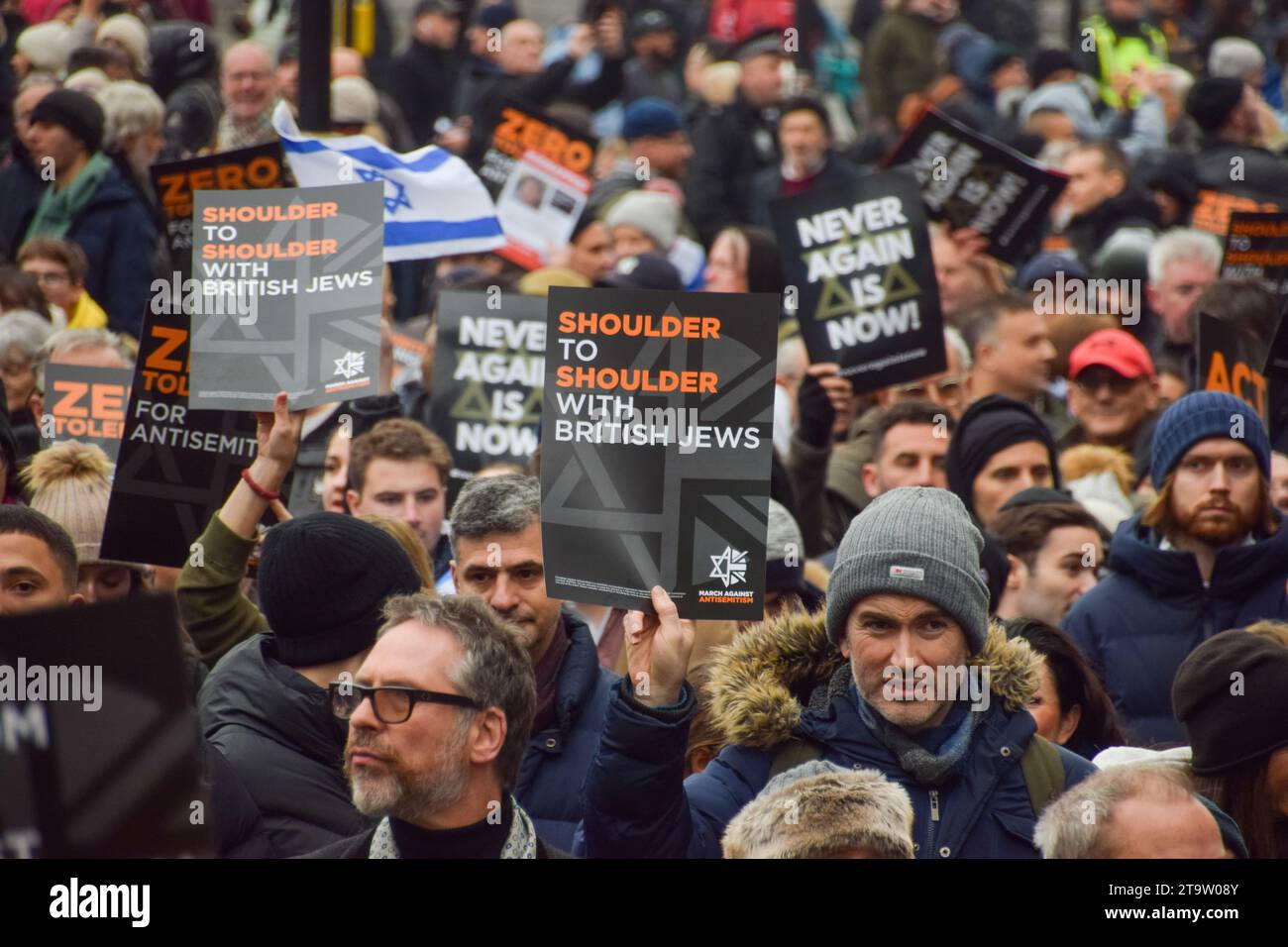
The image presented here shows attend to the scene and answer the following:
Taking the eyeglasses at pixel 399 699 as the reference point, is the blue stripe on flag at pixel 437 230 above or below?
above

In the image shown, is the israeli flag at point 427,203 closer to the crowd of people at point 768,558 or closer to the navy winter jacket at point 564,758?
the crowd of people at point 768,558

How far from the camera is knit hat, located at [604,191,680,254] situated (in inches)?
465

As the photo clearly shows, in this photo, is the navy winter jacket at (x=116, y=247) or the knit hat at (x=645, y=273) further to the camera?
the navy winter jacket at (x=116, y=247)

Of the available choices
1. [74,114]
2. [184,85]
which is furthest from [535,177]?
[184,85]

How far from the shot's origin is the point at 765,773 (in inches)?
191

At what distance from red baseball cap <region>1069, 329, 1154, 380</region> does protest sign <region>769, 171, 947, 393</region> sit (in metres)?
1.02

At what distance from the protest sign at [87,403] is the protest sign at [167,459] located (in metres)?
0.88

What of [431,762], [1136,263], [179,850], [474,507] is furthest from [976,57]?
[179,850]

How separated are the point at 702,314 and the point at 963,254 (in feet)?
19.9

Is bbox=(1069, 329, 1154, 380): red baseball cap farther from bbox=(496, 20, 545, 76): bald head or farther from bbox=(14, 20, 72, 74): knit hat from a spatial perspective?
bbox=(496, 20, 545, 76): bald head

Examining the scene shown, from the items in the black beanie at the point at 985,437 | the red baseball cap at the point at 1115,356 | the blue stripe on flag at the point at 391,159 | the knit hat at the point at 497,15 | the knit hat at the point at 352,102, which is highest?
the knit hat at the point at 497,15

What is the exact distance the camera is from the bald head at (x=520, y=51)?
1616 cm

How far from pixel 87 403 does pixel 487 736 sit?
11.7 ft

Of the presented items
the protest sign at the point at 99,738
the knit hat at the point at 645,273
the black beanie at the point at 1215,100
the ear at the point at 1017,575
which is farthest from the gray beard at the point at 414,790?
the black beanie at the point at 1215,100
